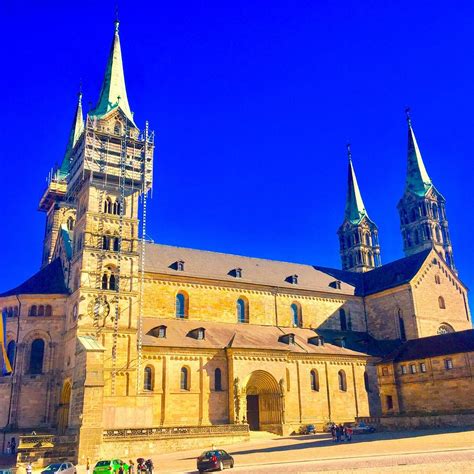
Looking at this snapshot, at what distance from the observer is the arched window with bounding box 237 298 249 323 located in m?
53.5

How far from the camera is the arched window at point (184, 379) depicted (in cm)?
4406

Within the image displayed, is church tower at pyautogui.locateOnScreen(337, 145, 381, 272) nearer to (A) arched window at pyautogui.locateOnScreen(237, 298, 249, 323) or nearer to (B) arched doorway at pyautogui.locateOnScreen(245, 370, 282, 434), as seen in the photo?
(A) arched window at pyautogui.locateOnScreen(237, 298, 249, 323)

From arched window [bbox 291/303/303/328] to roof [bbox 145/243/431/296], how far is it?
1.90 m

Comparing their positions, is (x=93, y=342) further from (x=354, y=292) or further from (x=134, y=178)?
(x=354, y=292)

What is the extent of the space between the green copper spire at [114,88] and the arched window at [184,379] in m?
23.7

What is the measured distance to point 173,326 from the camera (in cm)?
4778

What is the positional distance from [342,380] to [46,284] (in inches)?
1122

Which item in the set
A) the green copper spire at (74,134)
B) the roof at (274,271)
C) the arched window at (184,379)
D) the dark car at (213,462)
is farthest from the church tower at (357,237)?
the dark car at (213,462)

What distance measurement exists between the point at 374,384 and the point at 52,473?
35539 millimetres

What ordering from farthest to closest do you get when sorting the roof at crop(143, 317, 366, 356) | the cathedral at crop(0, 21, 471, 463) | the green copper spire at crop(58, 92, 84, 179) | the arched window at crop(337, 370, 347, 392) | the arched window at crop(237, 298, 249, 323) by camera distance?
the green copper spire at crop(58, 92, 84, 179)
the arched window at crop(237, 298, 249, 323)
the arched window at crop(337, 370, 347, 392)
the roof at crop(143, 317, 366, 356)
the cathedral at crop(0, 21, 471, 463)

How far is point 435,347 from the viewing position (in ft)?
153

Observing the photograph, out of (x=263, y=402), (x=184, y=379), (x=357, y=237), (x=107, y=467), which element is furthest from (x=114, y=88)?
(x=357, y=237)

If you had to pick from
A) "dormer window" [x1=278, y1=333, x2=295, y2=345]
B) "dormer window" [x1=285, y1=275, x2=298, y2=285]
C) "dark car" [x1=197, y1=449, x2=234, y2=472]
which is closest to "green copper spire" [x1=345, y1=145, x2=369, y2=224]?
"dormer window" [x1=285, y1=275, x2=298, y2=285]

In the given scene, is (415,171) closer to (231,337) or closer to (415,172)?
(415,172)
